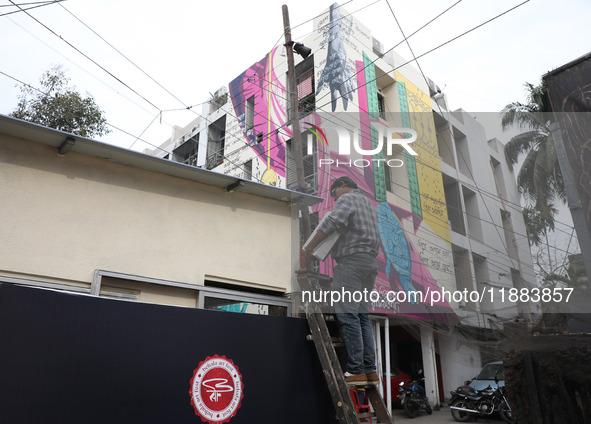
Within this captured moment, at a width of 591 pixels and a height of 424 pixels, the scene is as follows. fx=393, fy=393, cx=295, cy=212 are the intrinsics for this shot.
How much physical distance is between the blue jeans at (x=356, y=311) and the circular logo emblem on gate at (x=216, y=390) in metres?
1.20

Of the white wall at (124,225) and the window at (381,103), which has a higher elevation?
the window at (381,103)

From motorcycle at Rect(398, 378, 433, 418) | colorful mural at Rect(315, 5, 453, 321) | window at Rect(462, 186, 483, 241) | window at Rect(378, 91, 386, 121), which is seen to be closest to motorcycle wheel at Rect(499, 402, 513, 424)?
motorcycle at Rect(398, 378, 433, 418)

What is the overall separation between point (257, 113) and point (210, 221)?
10474mm

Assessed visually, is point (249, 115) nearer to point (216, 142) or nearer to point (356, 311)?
point (216, 142)

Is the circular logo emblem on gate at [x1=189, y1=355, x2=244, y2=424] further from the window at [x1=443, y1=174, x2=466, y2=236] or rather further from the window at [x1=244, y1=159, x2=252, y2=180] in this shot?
the window at [x1=244, y1=159, x2=252, y2=180]

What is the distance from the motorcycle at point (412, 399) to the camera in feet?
35.6

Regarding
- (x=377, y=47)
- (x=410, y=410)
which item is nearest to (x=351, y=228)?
(x=410, y=410)

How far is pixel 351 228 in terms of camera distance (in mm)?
4504

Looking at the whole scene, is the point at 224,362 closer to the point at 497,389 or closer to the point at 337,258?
the point at 337,258

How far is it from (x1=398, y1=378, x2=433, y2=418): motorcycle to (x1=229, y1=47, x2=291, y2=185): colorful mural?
735cm

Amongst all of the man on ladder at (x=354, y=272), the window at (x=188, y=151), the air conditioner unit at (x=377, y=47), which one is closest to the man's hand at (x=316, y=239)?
the man on ladder at (x=354, y=272)

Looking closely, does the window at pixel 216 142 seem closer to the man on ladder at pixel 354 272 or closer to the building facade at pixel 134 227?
the building facade at pixel 134 227

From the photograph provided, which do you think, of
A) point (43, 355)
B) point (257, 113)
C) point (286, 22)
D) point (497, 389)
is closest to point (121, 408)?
point (43, 355)

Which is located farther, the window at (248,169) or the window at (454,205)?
the window at (248,169)
